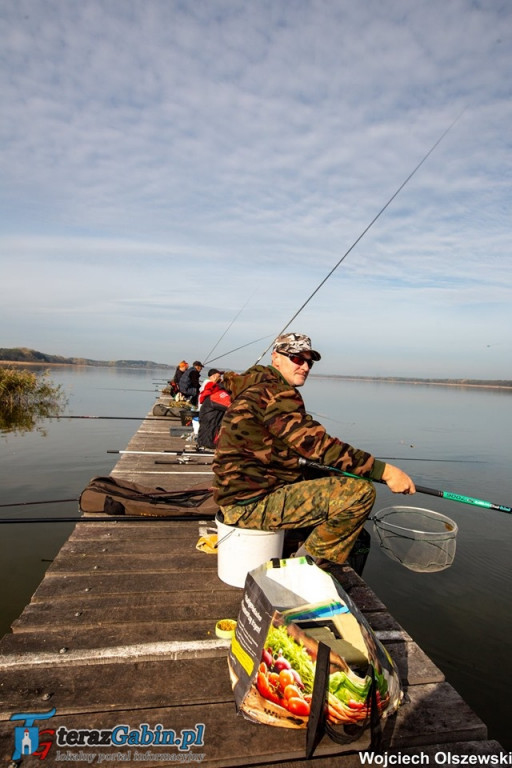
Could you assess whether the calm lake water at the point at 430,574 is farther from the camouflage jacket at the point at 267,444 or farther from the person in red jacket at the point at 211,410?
the person in red jacket at the point at 211,410

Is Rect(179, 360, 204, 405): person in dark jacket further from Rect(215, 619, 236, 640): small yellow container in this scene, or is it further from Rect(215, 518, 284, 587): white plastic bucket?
Rect(215, 619, 236, 640): small yellow container

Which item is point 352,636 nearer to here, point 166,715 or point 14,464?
point 166,715

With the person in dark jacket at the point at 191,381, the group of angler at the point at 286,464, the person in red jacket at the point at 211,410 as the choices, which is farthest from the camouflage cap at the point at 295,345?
the person in dark jacket at the point at 191,381

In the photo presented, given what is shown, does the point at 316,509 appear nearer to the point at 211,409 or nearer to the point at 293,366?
the point at 293,366

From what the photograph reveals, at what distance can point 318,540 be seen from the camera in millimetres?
3668

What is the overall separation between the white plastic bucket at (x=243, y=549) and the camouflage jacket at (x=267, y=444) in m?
0.24

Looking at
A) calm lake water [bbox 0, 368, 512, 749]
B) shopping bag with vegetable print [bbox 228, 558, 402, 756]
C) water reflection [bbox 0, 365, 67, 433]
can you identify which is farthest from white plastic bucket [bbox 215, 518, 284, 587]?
water reflection [bbox 0, 365, 67, 433]

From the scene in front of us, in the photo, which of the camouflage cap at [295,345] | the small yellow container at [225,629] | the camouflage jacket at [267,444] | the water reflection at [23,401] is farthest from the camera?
the water reflection at [23,401]

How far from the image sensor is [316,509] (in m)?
3.47

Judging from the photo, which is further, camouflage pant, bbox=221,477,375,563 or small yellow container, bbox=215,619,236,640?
camouflage pant, bbox=221,477,375,563

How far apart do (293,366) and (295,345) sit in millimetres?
165

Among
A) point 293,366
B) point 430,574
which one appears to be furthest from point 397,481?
point 430,574

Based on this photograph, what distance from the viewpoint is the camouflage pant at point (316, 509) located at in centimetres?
339

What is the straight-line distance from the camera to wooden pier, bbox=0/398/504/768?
210 centimetres
